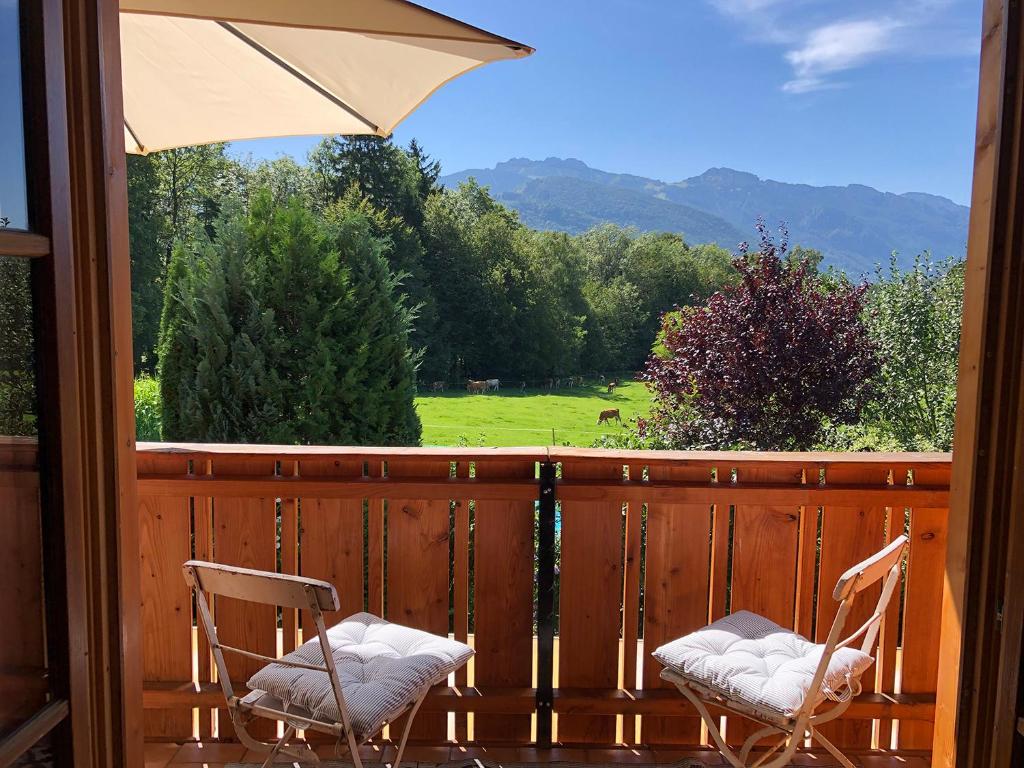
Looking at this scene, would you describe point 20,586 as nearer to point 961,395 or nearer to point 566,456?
point 566,456

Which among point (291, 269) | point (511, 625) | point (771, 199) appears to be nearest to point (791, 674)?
point (511, 625)

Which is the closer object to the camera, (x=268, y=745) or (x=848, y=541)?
(x=268, y=745)

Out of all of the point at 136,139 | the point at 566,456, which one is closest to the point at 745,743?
the point at 566,456

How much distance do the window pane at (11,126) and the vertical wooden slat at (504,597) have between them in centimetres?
152

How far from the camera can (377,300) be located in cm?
624

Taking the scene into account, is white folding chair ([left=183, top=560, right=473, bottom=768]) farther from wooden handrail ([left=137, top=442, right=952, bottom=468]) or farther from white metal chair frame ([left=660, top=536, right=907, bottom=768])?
white metal chair frame ([left=660, top=536, right=907, bottom=768])

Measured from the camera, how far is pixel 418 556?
233 cm

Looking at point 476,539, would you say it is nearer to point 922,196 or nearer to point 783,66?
point 783,66

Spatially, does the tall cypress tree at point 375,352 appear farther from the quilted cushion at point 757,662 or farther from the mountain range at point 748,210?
the mountain range at point 748,210

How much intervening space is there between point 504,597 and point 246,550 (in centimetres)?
81

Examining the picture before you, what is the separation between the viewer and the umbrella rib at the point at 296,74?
203 cm

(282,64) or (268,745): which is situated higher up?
(282,64)

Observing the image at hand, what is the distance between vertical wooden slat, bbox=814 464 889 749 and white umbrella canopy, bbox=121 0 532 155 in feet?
5.14

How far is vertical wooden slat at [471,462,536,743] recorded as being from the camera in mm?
2316
